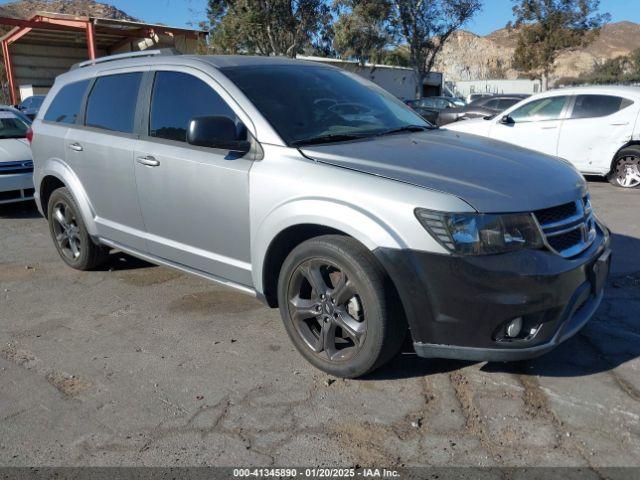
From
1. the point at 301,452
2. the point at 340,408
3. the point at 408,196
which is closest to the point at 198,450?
the point at 301,452

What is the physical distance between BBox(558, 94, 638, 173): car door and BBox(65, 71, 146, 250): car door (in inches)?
293

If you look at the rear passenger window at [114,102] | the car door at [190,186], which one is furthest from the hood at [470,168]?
the rear passenger window at [114,102]

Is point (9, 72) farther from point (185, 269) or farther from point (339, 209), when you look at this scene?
point (339, 209)

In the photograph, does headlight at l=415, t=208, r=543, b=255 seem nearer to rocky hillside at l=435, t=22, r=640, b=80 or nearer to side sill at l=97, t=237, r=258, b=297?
side sill at l=97, t=237, r=258, b=297

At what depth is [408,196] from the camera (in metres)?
2.83

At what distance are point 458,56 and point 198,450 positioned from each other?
109 meters

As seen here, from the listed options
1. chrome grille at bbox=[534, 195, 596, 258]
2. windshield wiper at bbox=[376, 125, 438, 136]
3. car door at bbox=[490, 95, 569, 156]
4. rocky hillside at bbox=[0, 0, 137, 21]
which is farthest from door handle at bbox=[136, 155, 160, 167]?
rocky hillside at bbox=[0, 0, 137, 21]

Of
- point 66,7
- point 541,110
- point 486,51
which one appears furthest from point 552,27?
point 486,51

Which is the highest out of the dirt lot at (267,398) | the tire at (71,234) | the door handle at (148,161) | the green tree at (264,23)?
the green tree at (264,23)

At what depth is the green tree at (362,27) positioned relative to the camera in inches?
1130

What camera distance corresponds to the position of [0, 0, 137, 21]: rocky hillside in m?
76.0

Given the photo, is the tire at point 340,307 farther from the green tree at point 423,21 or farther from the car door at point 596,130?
the green tree at point 423,21

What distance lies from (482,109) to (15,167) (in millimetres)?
13636

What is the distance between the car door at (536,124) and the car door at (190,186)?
7.28 m
